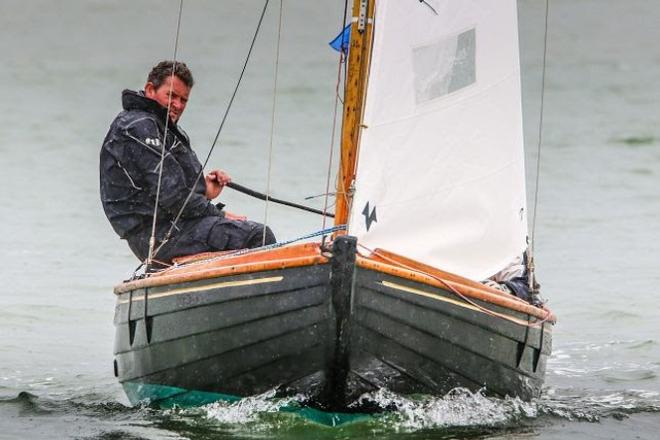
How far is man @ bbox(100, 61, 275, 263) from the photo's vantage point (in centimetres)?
898

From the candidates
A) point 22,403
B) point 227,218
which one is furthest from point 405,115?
point 22,403

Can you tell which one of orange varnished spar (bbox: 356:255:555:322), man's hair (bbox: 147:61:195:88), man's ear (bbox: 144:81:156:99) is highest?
man's hair (bbox: 147:61:195:88)

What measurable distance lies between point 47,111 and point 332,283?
66.6ft

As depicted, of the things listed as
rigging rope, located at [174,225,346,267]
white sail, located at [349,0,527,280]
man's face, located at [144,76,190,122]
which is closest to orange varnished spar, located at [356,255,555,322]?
white sail, located at [349,0,527,280]

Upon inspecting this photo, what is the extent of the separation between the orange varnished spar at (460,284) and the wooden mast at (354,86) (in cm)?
61

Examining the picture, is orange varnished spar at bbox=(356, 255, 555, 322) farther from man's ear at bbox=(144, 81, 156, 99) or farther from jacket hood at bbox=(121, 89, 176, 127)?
man's ear at bbox=(144, 81, 156, 99)

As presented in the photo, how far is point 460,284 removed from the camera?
26.7ft

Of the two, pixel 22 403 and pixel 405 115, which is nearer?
pixel 405 115

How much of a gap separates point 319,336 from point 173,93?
2260 millimetres

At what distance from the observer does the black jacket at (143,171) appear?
8.97 metres

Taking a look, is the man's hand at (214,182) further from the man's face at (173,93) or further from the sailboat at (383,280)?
the sailboat at (383,280)

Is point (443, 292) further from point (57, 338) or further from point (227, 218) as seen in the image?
point (57, 338)

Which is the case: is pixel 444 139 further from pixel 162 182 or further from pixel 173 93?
pixel 173 93

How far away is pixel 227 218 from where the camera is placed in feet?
30.6
